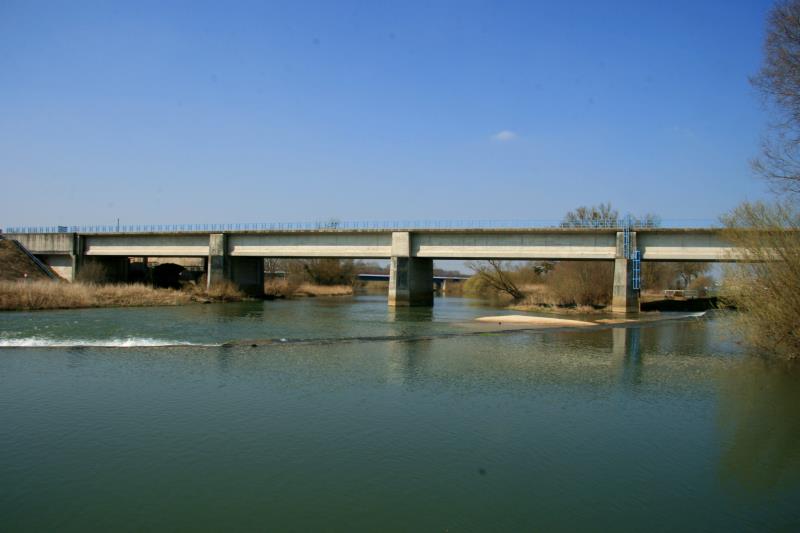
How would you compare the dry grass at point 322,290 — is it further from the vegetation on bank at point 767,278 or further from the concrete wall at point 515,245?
the vegetation on bank at point 767,278

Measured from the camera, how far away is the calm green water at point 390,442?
26.8 ft

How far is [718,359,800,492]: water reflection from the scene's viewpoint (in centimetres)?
1002

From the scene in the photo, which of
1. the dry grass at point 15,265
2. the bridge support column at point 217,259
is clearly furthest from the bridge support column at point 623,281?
the dry grass at point 15,265

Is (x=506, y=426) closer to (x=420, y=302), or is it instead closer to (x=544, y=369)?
(x=544, y=369)

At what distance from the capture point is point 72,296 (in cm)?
4278

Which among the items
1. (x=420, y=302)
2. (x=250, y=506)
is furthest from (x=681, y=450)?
(x=420, y=302)

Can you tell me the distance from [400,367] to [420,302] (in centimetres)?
3438

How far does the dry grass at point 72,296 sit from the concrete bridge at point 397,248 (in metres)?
8.57

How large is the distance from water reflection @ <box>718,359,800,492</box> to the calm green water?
55 millimetres

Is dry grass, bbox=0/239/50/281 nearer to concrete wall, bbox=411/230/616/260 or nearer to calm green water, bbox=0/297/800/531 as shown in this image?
concrete wall, bbox=411/230/616/260

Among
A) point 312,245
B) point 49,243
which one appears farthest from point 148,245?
point 312,245

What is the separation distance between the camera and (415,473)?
958cm

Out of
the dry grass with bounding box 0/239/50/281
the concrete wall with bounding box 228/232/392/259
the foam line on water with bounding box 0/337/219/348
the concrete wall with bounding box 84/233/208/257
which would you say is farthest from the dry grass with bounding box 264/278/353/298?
the foam line on water with bounding box 0/337/219/348

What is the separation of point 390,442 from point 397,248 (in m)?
40.8
